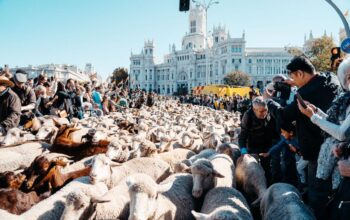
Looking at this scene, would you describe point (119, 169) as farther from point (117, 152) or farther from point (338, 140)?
point (338, 140)

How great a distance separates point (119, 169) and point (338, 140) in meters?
3.04

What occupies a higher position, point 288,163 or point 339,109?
point 339,109

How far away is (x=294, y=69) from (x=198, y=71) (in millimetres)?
118997

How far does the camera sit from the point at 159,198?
3.53 meters

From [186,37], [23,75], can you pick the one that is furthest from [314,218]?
[186,37]

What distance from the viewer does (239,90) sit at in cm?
3300

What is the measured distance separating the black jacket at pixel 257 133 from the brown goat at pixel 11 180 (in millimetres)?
2993

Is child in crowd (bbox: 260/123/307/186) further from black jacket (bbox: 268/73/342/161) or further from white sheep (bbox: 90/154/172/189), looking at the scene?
white sheep (bbox: 90/154/172/189)

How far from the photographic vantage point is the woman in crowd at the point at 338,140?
237 centimetres

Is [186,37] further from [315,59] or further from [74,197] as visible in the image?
[74,197]

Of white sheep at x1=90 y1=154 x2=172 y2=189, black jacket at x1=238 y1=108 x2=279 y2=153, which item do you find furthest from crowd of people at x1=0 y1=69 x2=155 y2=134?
black jacket at x1=238 y1=108 x2=279 y2=153

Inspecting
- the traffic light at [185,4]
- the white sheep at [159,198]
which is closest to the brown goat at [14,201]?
the white sheep at [159,198]

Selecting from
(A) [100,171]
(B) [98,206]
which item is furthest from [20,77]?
(B) [98,206]

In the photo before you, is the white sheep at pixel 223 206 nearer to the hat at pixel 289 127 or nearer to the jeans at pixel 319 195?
the jeans at pixel 319 195
